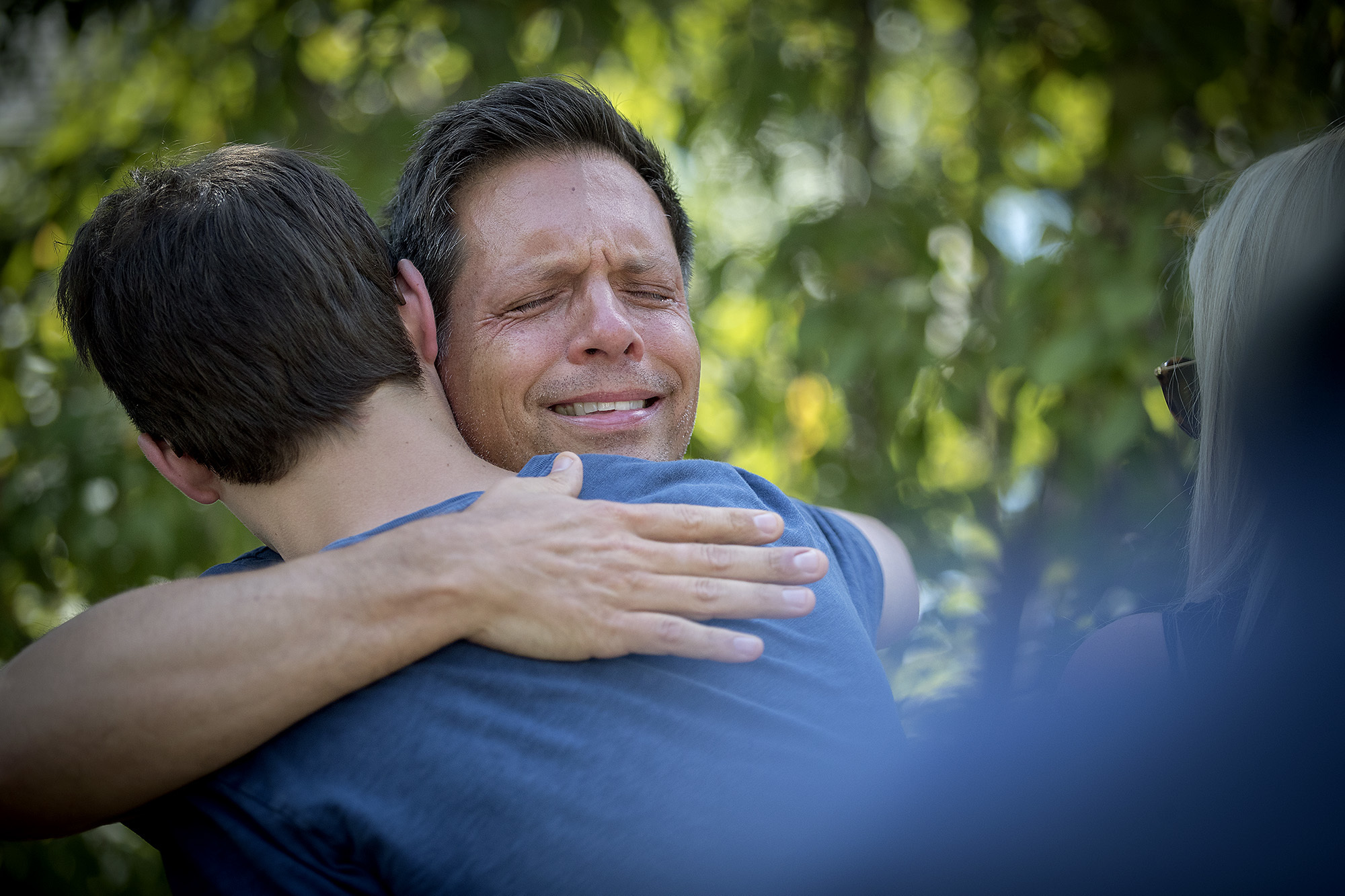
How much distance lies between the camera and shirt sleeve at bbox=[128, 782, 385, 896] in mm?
1230

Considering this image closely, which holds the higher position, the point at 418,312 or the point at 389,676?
the point at 418,312

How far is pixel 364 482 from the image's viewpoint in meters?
1.50

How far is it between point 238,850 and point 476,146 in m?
1.37

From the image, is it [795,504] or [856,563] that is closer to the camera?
[795,504]

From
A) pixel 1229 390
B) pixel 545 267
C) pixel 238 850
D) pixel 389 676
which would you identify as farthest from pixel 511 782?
pixel 1229 390

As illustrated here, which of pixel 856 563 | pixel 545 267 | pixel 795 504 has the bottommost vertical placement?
pixel 856 563

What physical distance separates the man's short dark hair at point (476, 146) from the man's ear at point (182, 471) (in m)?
0.60

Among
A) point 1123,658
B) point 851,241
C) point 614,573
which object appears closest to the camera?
point 614,573

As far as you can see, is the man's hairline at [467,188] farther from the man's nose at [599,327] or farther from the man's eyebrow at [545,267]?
the man's nose at [599,327]

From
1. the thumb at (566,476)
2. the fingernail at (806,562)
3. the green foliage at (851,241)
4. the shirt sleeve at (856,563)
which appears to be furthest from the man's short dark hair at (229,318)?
the green foliage at (851,241)

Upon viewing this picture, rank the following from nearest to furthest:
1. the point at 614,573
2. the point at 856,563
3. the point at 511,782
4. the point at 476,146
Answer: the point at 511,782 → the point at 614,573 → the point at 476,146 → the point at 856,563

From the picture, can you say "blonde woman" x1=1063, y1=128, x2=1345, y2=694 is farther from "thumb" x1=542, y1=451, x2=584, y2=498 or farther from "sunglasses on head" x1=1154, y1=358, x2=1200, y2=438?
"thumb" x1=542, y1=451, x2=584, y2=498

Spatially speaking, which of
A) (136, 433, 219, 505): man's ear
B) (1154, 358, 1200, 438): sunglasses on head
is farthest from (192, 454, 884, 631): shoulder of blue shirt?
(1154, 358, 1200, 438): sunglasses on head

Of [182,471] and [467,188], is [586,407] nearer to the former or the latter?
[467,188]
